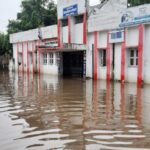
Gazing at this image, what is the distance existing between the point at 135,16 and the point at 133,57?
2.84m

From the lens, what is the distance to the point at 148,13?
1895 centimetres

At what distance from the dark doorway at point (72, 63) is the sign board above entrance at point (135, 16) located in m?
10.2

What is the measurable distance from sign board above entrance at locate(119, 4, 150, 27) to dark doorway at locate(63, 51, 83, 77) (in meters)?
10.2

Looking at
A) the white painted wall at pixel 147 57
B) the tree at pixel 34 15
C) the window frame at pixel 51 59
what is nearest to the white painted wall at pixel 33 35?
the window frame at pixel 51 59

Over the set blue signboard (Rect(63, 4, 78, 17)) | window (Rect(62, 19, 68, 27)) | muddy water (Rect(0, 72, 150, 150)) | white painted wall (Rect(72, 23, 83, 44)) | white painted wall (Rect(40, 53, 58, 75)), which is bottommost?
muddy water (Rect(0, 72, 150, 150))

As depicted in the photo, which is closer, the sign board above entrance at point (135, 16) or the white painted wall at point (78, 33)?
the sign board above entrance at point (135, 16)

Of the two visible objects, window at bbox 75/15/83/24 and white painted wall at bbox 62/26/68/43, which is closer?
window at bbox 75/15/83/24

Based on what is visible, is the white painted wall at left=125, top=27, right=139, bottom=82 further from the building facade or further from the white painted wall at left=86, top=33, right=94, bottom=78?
the white painted wall at left=86, top=33, right=94, bottom=78

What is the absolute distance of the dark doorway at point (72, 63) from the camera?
30.9 meters

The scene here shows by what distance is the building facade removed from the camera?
1981 cm

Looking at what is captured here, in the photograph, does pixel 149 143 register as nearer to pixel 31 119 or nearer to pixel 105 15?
pixel 31 119

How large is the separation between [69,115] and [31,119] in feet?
4.08

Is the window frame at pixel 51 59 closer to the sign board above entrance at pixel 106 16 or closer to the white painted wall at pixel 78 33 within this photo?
the white painted wall at pixel 78 33

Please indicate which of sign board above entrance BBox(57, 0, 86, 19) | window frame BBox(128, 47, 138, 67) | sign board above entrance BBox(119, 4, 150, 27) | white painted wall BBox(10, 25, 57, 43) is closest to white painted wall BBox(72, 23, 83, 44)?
sign board above entrance BBox(57, 0, 86, 19)
